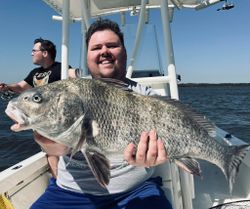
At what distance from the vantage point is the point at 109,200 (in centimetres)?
332

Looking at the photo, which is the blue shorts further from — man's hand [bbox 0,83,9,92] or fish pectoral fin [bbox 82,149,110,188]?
man's hand [bbox 0,83,9,92]

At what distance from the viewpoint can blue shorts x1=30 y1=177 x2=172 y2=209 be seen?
3.29 meters

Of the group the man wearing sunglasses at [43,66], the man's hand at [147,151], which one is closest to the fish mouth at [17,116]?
the man's hand at [147,151]

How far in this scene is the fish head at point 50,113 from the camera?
8.56 ft

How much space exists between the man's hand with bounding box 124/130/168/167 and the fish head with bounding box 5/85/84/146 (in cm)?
42

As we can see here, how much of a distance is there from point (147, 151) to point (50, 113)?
0.76m

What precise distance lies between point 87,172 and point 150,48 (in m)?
3.46

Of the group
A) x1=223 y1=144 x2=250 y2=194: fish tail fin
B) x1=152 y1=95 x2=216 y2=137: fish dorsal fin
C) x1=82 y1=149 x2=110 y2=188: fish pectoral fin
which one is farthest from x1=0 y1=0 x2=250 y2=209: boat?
x1=82 y1=149 x2=110 y2=188: fish pectoral fin

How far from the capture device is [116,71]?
11.2ft

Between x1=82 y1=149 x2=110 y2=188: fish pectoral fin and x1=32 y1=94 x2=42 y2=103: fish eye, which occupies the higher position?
x1=32 y1=94 x2=42 y2=103: fish eye

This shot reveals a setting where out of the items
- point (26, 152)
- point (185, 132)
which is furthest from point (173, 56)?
point (26, 152)

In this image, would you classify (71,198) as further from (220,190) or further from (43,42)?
(43,42)

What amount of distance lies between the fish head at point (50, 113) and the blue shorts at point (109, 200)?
0.88 metres

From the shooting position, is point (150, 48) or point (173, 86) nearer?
point (173, 86)
